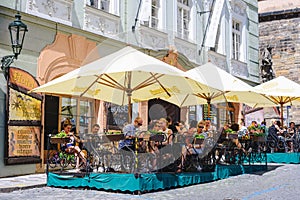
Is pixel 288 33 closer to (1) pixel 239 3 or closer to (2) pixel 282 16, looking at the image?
(2) pixel 282 16

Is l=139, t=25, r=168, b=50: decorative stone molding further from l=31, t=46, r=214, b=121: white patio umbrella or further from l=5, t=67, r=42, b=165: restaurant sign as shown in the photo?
l=5, t=67, r=42, b=165: restaurant sign

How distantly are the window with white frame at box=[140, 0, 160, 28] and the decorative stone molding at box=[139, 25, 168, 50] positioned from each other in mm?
230

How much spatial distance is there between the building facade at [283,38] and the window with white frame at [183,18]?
1432 cm

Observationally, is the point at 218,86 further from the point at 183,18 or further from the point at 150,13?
the point at 183,18

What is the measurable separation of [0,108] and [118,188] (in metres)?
3.31

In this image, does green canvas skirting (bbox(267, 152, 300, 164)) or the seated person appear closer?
the seated person

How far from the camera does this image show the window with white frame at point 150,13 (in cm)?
1404

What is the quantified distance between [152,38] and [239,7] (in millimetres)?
6893

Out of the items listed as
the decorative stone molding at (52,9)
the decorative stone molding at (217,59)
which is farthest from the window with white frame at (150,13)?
the decorative stone molding at (217,59)

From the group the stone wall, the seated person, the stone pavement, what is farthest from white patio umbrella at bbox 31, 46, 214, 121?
the stone wall

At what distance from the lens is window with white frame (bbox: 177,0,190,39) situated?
1648 cm

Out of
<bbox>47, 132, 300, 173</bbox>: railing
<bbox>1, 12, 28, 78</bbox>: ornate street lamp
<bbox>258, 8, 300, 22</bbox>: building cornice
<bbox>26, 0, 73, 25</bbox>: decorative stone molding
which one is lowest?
<bbox>47, 132, 300, 173</bbox>: railing

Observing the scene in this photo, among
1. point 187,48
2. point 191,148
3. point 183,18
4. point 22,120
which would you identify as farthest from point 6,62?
point 183,18

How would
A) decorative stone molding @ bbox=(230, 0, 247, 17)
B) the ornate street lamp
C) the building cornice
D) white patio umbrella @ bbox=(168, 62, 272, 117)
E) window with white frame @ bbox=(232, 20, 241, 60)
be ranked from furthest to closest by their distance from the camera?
the building cornice, window with white frame @ bbox=(232, 20, 241, 60), decorative stone molding @ bbox=(230, 0, 247, 17), white patio umbrella @ bbox=(168, 62, 272, 117), the ornate street lamp
